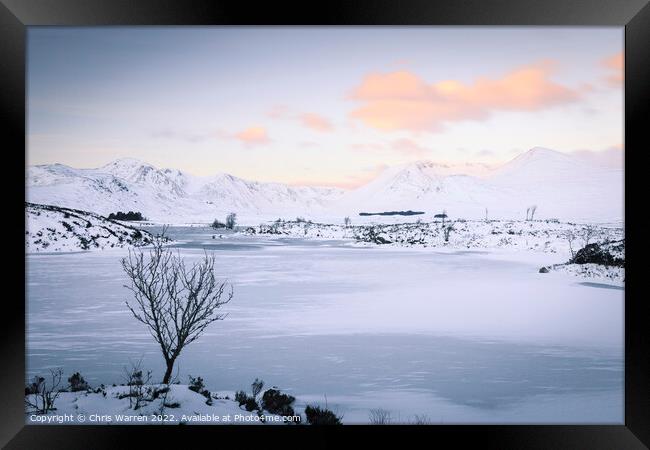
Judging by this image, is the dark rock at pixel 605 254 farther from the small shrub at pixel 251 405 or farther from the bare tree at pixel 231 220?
the bare tree at pixel 231 220

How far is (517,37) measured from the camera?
393cm

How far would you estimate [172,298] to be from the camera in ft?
11.9

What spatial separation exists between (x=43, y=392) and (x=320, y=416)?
2073mm

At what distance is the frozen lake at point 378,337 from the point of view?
3646mm

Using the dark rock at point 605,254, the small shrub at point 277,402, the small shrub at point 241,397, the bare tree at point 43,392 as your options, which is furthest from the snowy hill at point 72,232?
the dark rock at point 605,254

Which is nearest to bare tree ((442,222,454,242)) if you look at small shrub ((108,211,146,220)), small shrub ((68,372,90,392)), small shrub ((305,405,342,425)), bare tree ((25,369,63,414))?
small shrub ((305,405,342,425))

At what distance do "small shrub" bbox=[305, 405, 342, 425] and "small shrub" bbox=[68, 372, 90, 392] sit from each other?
5.73 ft

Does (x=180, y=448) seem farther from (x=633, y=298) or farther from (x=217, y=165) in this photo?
(x=633, y=298)

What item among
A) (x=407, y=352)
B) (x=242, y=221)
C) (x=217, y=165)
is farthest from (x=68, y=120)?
(x=407, y=352)

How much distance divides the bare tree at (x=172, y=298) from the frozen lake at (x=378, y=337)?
0.11 m

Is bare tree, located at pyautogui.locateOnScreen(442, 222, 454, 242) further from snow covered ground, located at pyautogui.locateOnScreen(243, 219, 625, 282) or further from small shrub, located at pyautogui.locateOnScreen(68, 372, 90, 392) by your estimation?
small shrub, located at pyautogui.locateOnScreen(68, 372, 90, 392)

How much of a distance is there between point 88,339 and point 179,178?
1.53 metres

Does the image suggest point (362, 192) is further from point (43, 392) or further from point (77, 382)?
point (43, 392)

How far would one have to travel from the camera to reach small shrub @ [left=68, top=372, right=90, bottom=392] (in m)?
3.64
